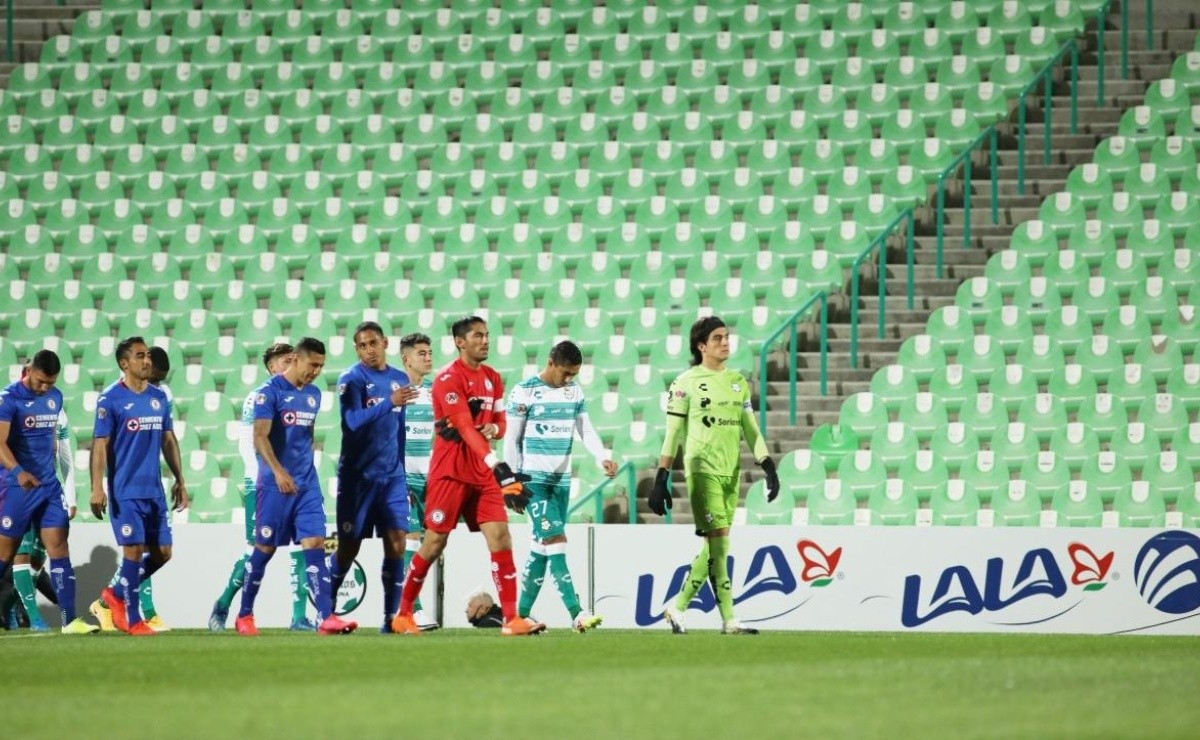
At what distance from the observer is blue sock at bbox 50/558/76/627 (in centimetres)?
1279

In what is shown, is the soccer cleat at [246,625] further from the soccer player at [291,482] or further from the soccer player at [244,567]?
the soccer player at [244,567]

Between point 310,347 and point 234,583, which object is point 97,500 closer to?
point 234,583

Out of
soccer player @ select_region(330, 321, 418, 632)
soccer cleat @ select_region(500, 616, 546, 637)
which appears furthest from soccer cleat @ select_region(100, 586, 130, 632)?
soccer cleat @ select_region(500, 616, 546, 637)

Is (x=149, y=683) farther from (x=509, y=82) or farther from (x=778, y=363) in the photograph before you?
(x=509, y=82)

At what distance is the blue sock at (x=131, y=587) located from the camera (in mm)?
12305

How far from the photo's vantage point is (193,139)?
22.0m

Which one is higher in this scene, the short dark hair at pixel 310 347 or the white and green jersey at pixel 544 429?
the short dark hair at pixel 310 347

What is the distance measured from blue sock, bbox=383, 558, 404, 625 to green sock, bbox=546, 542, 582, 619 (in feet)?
3.53

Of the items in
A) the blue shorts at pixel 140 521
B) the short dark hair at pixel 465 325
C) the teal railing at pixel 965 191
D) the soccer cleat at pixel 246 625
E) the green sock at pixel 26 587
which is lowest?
the soccer cleat at pixel 246 625

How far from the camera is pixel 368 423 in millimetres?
12016

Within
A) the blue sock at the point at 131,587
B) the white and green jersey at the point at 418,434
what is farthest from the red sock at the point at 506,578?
the blue sock at the point at 131,587

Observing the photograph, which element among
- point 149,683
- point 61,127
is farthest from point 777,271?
point 149,683

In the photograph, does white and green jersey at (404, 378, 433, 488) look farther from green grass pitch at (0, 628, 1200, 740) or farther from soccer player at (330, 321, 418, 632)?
green grass pitch at (0, 628, 1200, 740)

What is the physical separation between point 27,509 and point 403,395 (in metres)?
3.26
